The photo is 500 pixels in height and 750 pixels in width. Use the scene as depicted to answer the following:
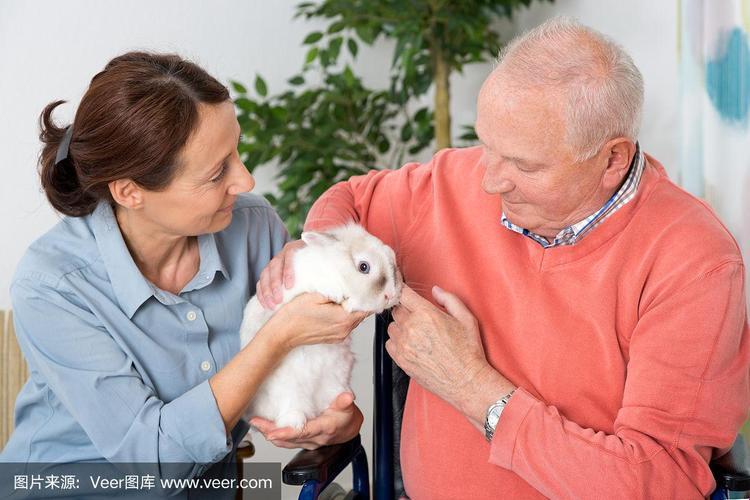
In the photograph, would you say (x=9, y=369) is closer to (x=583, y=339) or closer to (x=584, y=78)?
(x=583, y=339)

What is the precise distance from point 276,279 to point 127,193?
328mm

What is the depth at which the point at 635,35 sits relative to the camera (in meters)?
2.72

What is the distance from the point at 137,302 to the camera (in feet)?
5.30

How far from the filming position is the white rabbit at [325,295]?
1.57 m

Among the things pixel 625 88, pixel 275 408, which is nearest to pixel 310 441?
pixel 275 408

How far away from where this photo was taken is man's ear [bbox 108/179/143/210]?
5.12ft

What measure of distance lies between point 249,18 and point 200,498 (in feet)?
7.14

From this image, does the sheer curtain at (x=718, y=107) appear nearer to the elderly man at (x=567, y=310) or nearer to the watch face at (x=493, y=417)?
the elderly man at (x=567, y=310)

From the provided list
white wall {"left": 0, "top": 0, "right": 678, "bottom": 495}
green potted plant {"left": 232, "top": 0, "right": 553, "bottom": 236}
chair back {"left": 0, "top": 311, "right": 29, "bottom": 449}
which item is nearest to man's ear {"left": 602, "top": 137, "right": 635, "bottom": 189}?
white wall {"left": 0, "top": 0, "right": 678, "bottom": 495}

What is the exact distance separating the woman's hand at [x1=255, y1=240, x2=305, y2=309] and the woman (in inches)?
2.8

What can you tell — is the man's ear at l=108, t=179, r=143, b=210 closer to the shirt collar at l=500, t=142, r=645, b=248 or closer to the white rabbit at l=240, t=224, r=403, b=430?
the white rabbit at l=240, t=224, r=403, b=430

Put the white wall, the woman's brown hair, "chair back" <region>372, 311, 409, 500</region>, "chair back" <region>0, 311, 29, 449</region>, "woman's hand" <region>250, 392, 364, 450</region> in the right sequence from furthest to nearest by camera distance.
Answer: the white wall, "chair back" <region>0, 311, 29, 449</region>, "chair back" <region>372, 311, 409, 500</region>, "woman's hand" <region>250, 392, 364, 450</region>, the woman's brown hair

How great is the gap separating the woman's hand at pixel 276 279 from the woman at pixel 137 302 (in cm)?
7

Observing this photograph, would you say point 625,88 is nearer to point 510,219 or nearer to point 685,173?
point 510,219
